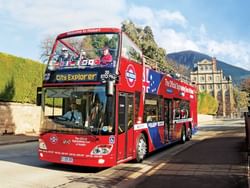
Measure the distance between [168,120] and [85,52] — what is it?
5980mm

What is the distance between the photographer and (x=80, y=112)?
30.5ft

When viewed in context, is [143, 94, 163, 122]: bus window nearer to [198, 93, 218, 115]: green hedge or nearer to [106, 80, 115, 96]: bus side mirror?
A: [106, 80, 115, 96]: bus side mirror

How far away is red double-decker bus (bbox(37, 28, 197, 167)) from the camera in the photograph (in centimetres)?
906

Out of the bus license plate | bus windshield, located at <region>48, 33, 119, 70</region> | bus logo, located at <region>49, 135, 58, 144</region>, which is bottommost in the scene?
the bus license plate

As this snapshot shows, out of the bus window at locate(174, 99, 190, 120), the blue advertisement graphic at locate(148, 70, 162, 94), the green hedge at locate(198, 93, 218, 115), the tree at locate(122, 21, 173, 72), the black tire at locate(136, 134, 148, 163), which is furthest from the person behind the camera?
the green hedge at locate(198, 93, 218, 115)

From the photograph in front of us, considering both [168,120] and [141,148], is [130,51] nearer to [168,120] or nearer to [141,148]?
[141,148]

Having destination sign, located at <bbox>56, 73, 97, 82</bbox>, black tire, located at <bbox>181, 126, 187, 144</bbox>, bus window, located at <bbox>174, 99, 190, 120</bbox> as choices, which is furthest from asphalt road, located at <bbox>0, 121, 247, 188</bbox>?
black tire, located at <bbox>181, 126, 187, 144</bbox>

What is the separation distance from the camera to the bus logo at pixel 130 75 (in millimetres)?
10305

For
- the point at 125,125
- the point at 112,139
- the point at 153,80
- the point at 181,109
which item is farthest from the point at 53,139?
the point at 181,109

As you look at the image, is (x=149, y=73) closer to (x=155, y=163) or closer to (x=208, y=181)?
(x=155, y=163)

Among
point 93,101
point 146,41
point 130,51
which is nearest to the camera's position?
point 93,101

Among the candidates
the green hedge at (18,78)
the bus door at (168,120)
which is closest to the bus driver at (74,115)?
the bus door at (168,120)

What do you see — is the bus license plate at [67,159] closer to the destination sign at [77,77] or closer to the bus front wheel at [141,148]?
the destination sign at [77,77]

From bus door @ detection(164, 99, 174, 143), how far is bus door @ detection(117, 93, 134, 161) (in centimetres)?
389
